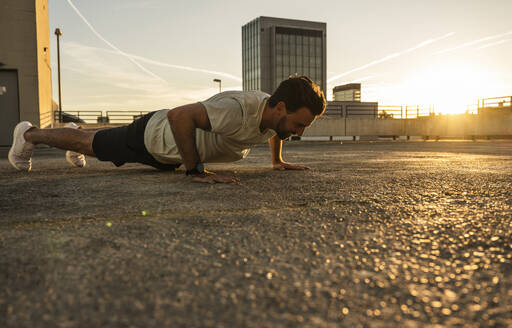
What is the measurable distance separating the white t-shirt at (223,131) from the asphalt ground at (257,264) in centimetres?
99

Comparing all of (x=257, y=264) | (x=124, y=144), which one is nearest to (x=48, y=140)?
(x=124, y=144)

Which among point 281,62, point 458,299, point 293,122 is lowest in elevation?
point 458,299

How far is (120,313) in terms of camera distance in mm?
626

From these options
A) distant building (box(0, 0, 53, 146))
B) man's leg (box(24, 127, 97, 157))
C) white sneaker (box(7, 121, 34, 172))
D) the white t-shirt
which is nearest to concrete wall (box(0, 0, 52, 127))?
distant building (box(0, 0, 53, 146))

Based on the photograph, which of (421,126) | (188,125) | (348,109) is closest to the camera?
(188,125)

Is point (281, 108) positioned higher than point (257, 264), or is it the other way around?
point (281, 108)

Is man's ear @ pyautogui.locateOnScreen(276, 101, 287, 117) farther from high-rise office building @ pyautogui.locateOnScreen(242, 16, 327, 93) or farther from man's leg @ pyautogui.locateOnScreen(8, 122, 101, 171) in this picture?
high-rise office building @ pyautogui.locateOnScreen(242, 16, 327, 93)

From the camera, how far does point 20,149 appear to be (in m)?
3.39

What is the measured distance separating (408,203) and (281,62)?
70701 mm

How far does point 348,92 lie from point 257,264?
12886cm

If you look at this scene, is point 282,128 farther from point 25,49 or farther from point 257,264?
point 25,49

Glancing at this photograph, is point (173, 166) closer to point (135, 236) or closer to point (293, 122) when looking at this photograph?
point (293, 122)

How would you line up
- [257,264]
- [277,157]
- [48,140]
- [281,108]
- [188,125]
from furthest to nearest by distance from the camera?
[277,157], [48,140], [281,108], [188,125], [257,264]

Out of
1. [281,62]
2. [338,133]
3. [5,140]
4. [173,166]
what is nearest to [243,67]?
[281,62]
